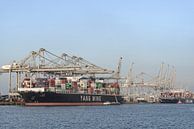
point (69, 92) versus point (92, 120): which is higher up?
point (69, 92)

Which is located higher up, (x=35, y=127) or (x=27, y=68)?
(x=27, y=68)

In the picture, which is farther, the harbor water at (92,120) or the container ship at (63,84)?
the container ship at (63,84)

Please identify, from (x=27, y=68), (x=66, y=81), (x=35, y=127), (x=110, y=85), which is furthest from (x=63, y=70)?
(x=35, y=127)

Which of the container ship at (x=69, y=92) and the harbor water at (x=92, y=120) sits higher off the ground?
the container ship at (x=69, y=92)

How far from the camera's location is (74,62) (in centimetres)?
12875

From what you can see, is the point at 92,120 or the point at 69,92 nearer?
the point at 92,120

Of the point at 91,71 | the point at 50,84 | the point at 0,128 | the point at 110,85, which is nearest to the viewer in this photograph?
the point at 0,128

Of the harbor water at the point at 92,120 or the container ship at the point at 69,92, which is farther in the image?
the container ship at the point at 69,92

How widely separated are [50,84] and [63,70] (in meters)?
4.89

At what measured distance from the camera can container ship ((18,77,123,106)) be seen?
349 feet

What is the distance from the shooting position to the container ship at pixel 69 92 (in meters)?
106

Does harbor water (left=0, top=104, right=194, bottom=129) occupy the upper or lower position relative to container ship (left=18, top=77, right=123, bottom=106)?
lower

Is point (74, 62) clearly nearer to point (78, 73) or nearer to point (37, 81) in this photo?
point (78, 73)

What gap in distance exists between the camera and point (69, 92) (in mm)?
113750
